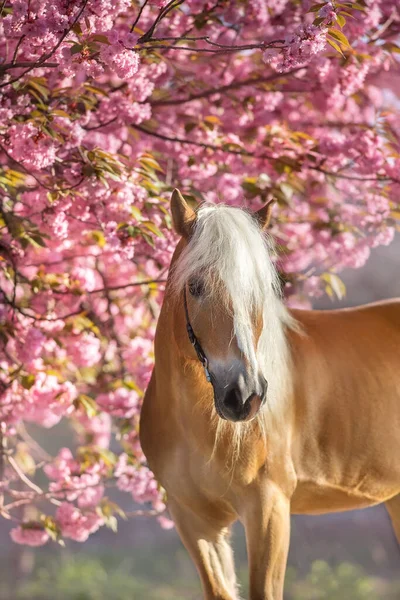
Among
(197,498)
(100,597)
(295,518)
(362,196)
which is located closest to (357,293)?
(295,518)

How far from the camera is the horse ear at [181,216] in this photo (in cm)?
197

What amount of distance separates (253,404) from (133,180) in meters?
1.14

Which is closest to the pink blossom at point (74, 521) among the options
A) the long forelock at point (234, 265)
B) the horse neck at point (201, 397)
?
the horse neck at point (201, 397)

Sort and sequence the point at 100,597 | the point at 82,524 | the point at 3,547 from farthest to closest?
the point at 3,547
the point at 100,597
the point at 82,524

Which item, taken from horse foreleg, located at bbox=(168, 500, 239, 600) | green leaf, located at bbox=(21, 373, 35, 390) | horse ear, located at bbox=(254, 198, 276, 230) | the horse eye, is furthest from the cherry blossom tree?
horse foreleg, located at bbox=(168, 500, 239, 600)

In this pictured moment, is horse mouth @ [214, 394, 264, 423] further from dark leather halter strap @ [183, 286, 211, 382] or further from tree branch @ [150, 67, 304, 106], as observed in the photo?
tree branch @ [150, 67, 304, 106]

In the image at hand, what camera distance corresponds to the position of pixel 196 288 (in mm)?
1871

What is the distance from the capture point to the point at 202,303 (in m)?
1.84

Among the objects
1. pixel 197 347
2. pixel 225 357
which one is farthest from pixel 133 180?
pixel 225 357

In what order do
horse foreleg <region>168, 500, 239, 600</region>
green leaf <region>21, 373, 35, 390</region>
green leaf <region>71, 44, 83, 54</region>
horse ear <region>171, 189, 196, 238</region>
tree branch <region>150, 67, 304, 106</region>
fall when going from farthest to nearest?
tree branch <region>150, 67, 304, 106</region> < green leaf <region>21, 373, 35, 390</region> < horse foreleg <region>168, 500, 239, 600</region> < green leaf <region>71, 44, 83, 54</region> < horse ear <region>171, 189, 196, 238</region>

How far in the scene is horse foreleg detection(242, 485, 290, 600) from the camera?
1.99 m

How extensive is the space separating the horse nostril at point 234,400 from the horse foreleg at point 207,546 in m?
A: 0.58

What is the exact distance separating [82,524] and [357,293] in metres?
5.59

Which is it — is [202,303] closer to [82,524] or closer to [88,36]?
[88,36]
